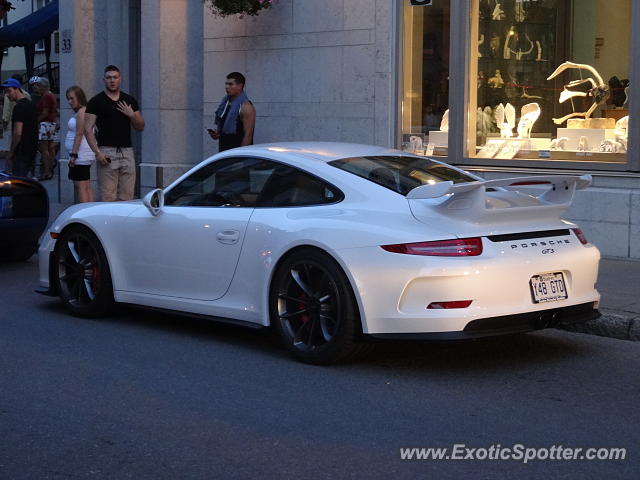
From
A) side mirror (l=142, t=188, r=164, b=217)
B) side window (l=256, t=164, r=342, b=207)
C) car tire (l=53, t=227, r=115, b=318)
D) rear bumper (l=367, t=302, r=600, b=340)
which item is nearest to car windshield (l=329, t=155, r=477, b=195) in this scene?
side window (l=256, t=164, r=342, b=207)

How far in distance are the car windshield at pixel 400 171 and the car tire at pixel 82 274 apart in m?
2.12

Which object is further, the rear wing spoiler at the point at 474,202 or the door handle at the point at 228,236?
the door handle at the point at 228,236

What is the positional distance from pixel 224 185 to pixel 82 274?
1.52m

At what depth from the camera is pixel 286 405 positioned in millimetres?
5758

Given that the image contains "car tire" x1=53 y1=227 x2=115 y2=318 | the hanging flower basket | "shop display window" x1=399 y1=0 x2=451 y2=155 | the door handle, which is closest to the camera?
the door handle

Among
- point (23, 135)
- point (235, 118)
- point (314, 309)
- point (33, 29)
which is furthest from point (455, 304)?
point (33, 29)

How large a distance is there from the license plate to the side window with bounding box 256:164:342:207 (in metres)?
1.31

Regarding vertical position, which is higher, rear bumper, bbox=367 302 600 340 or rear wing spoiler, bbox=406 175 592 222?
rear wing spoiler, bbox=406 175 592 222

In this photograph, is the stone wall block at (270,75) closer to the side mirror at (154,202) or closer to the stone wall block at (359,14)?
the stone wall block at (359,14)

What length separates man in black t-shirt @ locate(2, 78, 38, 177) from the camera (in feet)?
47.9

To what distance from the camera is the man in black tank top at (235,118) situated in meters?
12.1

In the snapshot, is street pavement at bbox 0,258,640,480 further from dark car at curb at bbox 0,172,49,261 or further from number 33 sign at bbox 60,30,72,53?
number 33 sign at bbox 60,30,72,53

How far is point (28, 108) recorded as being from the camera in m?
14.7

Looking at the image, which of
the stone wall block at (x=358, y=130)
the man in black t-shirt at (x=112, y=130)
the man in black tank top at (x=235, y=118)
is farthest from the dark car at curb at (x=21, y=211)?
the stone wall block at (x=358, y=130)
